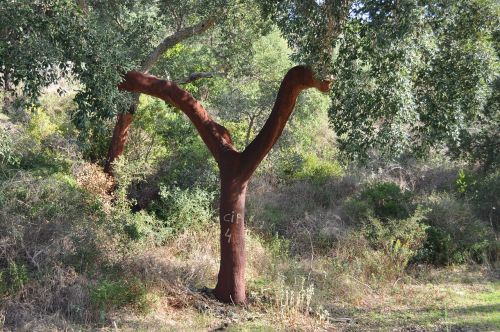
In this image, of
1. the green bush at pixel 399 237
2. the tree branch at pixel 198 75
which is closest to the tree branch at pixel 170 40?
the tree branch at pixel 198 75

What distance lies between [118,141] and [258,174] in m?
5.01

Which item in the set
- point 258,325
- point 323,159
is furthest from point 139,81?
point 323,159

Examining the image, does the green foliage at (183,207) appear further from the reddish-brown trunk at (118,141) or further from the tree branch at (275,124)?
the tree branch at (275,124)

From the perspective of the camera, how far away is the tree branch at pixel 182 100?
841 cm

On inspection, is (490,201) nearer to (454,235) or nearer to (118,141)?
(454,235)

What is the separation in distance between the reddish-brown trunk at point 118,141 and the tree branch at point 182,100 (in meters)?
3.94

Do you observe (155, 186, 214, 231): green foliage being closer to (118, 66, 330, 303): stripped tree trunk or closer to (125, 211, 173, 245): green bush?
(125, 211, 173, 245): green bush

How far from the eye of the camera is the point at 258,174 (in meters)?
16.2

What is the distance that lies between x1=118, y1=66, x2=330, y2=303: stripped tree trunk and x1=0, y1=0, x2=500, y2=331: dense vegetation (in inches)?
19.8

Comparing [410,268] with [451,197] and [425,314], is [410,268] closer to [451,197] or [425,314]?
[425,314]

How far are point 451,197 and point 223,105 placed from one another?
7.01 metres

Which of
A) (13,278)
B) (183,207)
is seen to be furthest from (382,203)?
(13,278)

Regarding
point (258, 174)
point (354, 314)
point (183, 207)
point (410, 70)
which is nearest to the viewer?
point (410, 70)

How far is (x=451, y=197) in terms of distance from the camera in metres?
14.8
